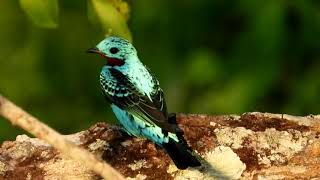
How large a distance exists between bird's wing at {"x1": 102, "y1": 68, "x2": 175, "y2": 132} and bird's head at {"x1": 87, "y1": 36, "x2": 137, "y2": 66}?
0.07m

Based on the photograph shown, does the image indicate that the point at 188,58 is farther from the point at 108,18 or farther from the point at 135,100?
the point at 108,18

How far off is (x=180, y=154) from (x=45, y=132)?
135 cm

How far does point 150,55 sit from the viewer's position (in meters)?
8.90

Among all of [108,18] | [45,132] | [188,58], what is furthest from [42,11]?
[188,58]

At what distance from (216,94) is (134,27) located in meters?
0.88

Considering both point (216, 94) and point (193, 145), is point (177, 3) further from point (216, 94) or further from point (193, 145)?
point (193, 145)

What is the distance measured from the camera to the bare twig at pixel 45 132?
13.2 feet

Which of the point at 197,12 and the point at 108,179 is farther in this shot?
the point at 197,12

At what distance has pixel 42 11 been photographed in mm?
5016

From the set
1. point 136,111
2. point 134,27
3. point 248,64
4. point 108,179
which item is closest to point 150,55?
point 134,27

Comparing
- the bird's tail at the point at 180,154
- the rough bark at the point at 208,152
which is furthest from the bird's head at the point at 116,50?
the bird's tail at the point at 180,154

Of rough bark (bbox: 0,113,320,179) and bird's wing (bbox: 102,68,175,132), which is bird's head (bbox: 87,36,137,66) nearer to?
bird's wing (bbox: 102,68,175,132)

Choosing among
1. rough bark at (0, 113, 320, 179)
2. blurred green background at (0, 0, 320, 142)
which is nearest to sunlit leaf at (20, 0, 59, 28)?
rough bark at (0, 113, 320, 179)

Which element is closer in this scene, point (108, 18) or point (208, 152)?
point (108, 18)
